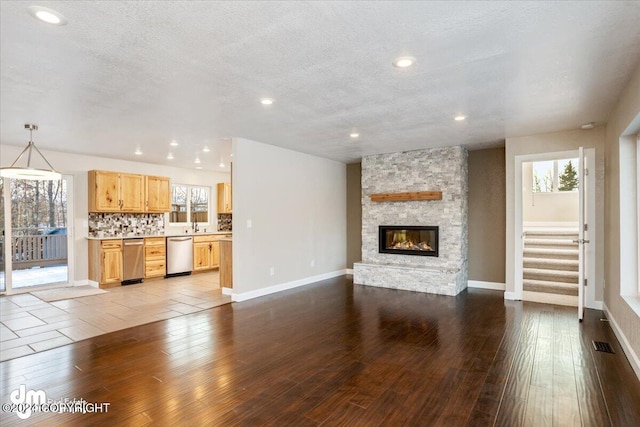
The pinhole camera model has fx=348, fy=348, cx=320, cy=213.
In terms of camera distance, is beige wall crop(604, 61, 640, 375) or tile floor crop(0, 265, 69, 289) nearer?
beige wall crop(604, 61, 640, 375)

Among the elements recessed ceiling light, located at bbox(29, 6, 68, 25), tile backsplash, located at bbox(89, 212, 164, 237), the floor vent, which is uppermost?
recessed ceiling light, located at bbox(29, 6, 68, 25)

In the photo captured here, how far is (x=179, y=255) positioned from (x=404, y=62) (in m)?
6.54

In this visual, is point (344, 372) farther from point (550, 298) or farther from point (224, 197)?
point (224, 197)

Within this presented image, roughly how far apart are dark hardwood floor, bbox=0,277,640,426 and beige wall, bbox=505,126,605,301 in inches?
35.4

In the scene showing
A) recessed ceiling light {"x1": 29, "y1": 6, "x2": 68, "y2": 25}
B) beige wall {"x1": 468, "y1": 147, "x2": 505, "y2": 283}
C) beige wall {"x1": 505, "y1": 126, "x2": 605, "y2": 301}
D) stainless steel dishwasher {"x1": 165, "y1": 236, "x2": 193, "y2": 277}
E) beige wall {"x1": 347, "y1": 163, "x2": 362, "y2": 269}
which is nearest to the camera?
recessed ceiling light {"x1": 29, "y1": 6, "x2": 68, "y2": 25}

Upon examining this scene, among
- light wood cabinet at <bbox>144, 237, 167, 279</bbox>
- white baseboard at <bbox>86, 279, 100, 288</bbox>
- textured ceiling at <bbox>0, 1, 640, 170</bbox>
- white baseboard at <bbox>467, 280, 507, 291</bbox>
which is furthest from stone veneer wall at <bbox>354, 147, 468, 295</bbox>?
white baseboard at <bbox>86, 279, 100, 288</bbox>

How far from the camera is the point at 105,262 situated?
659 cm

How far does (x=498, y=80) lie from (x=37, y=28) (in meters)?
3.49

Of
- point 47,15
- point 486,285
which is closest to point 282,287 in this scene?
point 486,285

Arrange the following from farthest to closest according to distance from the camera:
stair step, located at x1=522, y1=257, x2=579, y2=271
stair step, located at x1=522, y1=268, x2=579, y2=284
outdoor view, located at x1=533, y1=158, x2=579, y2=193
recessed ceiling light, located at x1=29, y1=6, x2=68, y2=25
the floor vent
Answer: outdoor view, located at x1=533, y1=158, x2=579, y2=193
stair step, located at x1=522, y1=257, x2=579, y2=271
stair step, located at x1=522, y1=268, x2=579, y2=284
the floor vent
recessed ceiling light, located at x1=29, y1=6, x2=68, y2=25

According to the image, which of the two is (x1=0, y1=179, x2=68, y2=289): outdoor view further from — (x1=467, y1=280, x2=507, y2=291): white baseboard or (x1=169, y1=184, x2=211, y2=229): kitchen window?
(x1=467, y1=280, x2=507, y2=291): white baseboard

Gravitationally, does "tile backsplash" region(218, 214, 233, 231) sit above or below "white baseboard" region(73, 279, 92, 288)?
above

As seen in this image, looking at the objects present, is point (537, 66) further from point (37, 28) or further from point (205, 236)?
point (205, 236)

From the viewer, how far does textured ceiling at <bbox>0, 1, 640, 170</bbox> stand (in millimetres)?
2082
